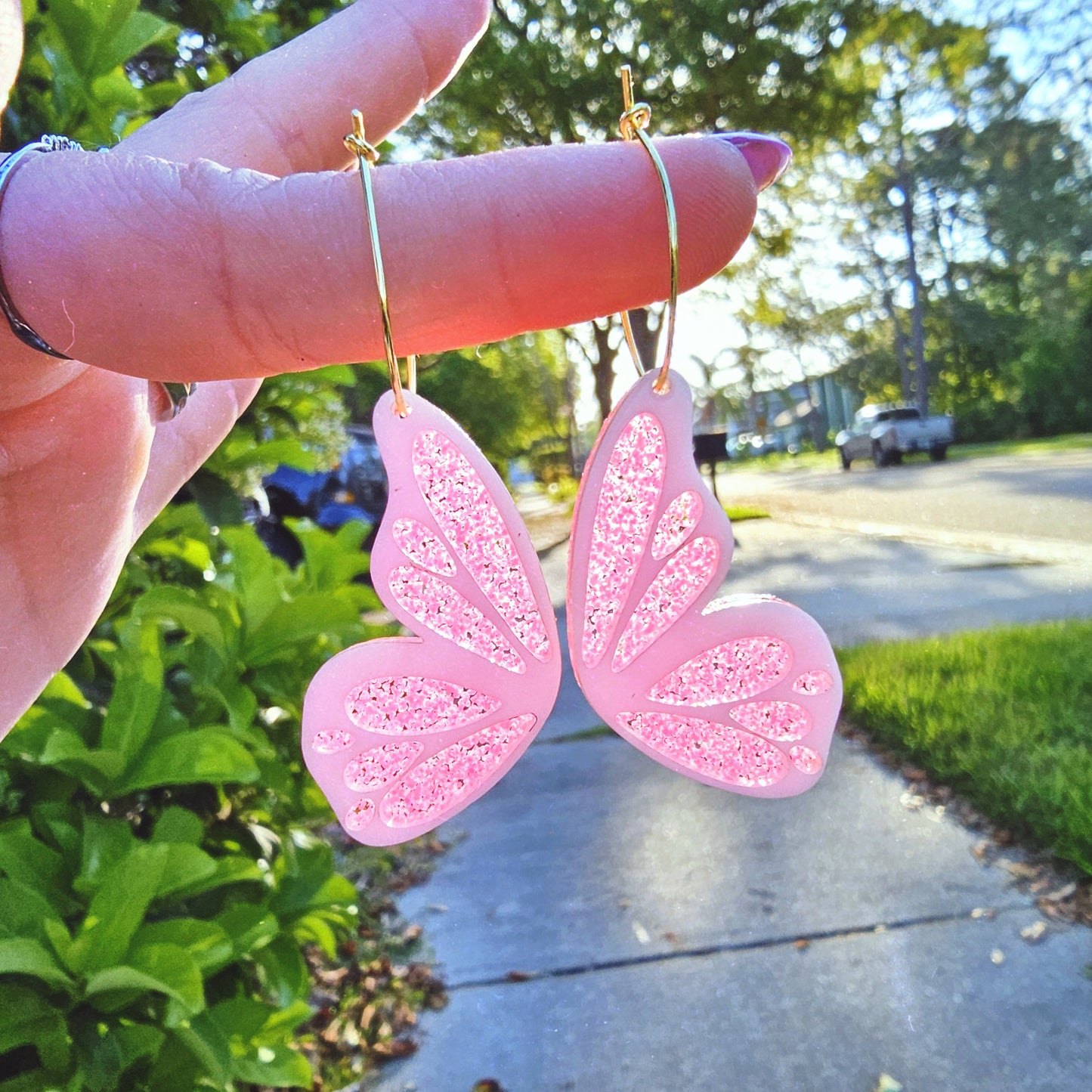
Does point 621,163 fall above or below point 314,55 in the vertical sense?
below

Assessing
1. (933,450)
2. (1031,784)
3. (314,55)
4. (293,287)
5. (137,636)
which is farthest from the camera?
(933,450)

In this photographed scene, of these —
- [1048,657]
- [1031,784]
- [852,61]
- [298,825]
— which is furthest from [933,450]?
[298,825]

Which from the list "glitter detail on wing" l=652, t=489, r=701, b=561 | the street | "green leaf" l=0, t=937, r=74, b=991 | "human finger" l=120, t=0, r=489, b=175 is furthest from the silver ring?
the street

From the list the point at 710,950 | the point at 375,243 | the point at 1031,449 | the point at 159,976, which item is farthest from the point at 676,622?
the point at 1031,449

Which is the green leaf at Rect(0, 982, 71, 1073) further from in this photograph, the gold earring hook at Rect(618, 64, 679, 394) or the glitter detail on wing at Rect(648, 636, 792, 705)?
the gold earring hook at Rect(618, 64, 679, 394)

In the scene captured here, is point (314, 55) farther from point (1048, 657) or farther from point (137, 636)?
point (1048, 657)

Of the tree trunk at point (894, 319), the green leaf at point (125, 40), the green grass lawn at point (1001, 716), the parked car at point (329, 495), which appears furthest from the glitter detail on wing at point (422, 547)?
the tree trunk at point (894, 319)
